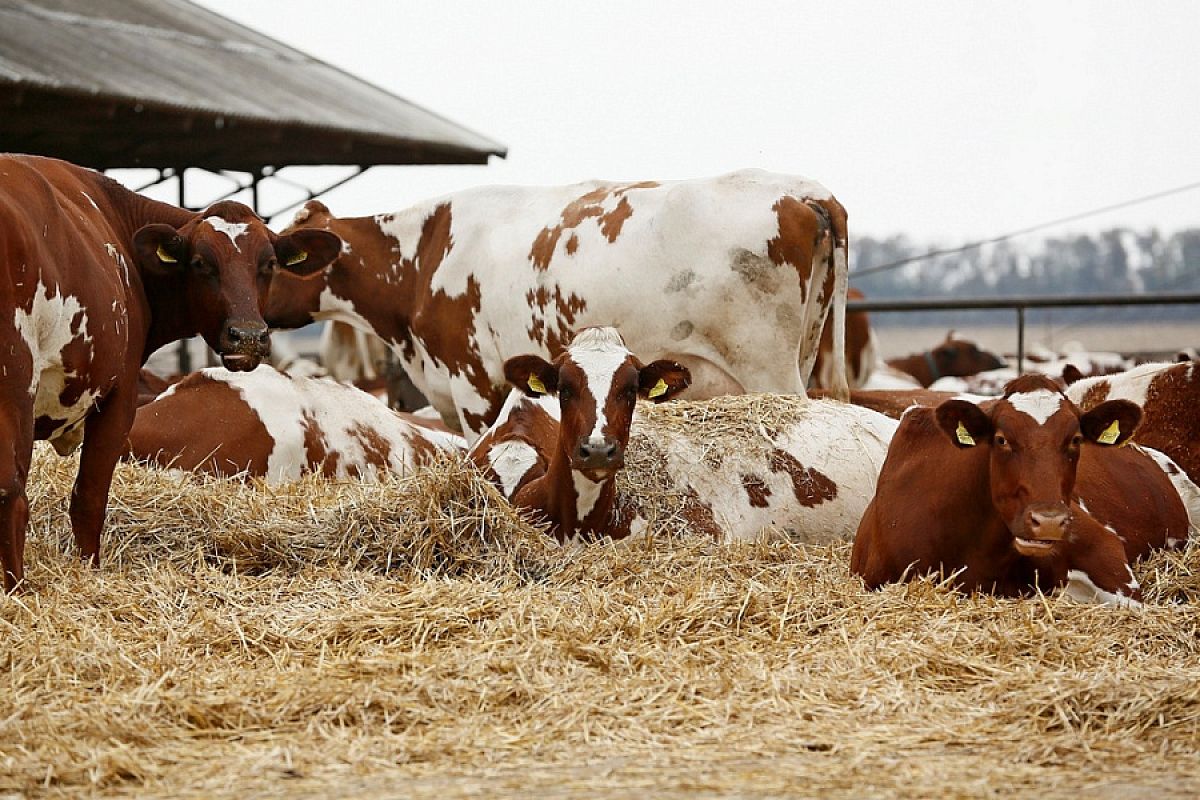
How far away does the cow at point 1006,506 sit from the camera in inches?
191

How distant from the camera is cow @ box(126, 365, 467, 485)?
24.5 ft

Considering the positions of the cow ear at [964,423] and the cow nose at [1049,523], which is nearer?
the cow nose at [1049,523]

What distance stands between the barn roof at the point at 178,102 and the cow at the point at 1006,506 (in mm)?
6904

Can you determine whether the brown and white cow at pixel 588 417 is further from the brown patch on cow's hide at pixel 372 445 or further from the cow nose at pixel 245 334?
the brown patch on cow's hide at pixel 372 445

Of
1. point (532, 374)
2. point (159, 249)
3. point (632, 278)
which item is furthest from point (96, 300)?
point (632, 278)

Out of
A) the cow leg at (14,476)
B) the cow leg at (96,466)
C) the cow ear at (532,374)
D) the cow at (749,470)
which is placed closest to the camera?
the cow leg at (14,476)

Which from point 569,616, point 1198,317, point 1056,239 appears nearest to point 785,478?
point 569,616

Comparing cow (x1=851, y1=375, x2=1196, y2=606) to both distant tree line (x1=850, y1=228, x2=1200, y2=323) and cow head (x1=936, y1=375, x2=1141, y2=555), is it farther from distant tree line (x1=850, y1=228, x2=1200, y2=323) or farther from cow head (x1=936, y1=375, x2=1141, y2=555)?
distant tree line (x1=850, y1=228, x2=1200, y2=323)

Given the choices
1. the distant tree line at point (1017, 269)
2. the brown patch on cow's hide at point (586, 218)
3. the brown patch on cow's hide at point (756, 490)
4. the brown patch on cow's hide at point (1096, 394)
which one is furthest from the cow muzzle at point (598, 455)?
the distant tree line at point (1017, 269)

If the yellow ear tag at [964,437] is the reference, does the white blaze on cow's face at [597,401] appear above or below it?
below

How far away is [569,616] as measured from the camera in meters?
4.44

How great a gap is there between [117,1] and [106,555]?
37.2ft

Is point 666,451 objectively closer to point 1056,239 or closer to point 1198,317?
point 1198,317

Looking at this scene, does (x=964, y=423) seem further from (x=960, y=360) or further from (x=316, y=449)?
(x=960, y=360)
